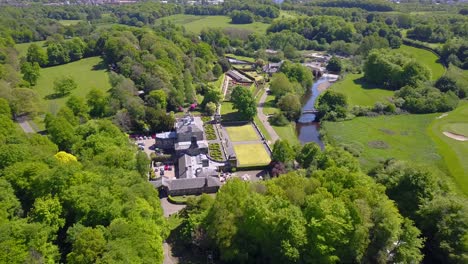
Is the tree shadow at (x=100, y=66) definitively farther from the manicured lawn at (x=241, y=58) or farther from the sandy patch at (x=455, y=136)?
the sandy patch at (x=455, y=136)

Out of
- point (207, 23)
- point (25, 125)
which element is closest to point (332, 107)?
point (25, 125)

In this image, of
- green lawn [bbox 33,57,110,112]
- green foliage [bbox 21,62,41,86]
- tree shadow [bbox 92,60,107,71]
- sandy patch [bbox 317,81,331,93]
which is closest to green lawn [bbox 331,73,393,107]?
sandy patch [bbox 317,81,331,93]

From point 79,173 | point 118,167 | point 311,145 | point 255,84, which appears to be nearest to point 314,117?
point 255,84

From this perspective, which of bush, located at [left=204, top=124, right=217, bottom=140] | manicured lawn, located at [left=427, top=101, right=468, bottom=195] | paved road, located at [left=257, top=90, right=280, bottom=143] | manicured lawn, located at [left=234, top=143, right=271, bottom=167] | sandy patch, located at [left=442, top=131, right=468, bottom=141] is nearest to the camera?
manicured lawn, located at [left=427, top=101, right=468, bottom=195]

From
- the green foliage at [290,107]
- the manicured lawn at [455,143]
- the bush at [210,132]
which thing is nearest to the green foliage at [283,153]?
the bush at [210,132]

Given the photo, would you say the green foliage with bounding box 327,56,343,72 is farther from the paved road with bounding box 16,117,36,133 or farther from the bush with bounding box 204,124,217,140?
the paved road with bounding box 16,117,36,133

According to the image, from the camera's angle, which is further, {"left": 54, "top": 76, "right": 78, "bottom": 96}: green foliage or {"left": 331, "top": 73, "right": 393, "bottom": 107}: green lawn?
{"left": 331, "top": 73, "right": 393, "bottom": 107}: green lawn

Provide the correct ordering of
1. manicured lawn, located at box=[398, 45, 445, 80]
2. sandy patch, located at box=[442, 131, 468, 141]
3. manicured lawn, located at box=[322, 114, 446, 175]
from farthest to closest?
manicured lawn, located at box=[398, 45, 445, 80]
sandy patch, located at box=[442, 131, 468, 141]
manicured lawn, located at box=[322, 114, 446, 175]
